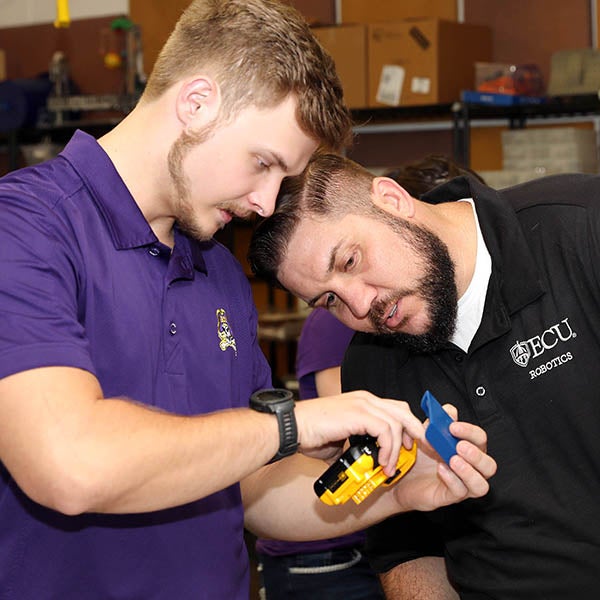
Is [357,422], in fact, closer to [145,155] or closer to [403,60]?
[145,155]

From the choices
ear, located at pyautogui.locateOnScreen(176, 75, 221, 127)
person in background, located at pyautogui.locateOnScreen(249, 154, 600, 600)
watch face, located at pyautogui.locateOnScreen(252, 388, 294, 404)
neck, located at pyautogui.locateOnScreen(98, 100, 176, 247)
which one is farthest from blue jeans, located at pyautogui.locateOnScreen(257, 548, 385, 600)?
ear, located at pyautogui.locateOnScreen(176, 75, 221, 127)

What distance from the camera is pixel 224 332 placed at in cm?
166

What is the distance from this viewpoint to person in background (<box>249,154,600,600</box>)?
1.80 meters

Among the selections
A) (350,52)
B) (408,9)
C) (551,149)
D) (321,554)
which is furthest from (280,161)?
(408,9)

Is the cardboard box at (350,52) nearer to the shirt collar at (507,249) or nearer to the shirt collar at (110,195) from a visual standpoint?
the shirt collar at (507,249)

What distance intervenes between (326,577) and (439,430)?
946 mm

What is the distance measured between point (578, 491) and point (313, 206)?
73cm

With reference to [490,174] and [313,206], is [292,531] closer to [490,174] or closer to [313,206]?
[313,206]

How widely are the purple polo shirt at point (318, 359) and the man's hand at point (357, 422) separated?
85 centimetres

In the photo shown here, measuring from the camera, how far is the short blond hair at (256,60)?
1488 millimetres

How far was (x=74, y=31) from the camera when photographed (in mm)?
6930

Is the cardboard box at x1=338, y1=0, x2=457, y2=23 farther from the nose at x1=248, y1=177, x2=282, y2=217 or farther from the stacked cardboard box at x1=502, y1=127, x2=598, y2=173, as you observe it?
the nose at x1=248, y1=177, x2=282, y2=217

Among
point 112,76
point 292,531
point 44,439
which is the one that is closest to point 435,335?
point 292,531

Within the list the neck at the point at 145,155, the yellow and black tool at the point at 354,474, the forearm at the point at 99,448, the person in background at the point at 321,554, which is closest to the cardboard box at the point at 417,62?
the person in background at the point at 321,554
